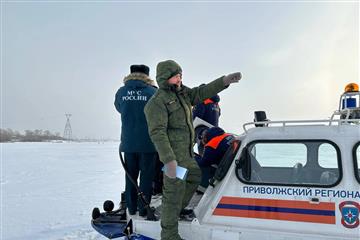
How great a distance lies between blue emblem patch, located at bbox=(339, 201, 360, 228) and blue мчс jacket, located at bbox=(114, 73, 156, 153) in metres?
1.92

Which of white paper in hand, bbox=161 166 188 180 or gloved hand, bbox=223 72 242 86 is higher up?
gloved hand, bbox=223 72 242 86

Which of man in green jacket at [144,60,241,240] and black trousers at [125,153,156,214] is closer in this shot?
man in green jacket at [144,60,241,240]

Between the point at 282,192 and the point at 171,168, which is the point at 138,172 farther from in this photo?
the point at 282,192

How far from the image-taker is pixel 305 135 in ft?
10.2

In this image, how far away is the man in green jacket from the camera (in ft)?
10.2

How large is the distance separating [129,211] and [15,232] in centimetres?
310

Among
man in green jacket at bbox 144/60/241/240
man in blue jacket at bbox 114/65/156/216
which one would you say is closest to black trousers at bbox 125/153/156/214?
man in blue jacket at bbox 114/65/156/216

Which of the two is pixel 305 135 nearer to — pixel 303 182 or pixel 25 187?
pixel 303 182

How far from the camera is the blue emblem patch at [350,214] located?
2.83 metres

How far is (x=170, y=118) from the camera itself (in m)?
3.28

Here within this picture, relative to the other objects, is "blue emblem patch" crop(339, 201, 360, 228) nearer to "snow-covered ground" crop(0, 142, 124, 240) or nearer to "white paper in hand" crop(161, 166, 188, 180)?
"white paper in hand" crop(161, 166, 188, 180)

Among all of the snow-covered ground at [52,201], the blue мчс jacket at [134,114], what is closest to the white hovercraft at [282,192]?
the blue мчс jacket at [134,114]

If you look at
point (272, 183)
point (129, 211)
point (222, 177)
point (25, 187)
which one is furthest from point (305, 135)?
point (25, 187)

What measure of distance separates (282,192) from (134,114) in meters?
Answer: 1.74
